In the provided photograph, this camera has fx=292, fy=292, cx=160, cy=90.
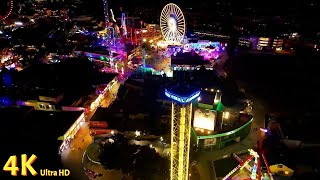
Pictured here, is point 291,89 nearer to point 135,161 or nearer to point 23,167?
point 135,161

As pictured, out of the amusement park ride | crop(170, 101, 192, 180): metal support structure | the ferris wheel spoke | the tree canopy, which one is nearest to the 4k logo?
the tree canopy

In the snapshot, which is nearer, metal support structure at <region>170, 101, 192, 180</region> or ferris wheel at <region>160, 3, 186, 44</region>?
metal support structure at <region>170, 101, 192, 180</region>

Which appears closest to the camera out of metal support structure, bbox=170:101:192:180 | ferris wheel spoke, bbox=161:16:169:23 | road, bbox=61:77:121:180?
metal support structure, bbox=170:101:192:180

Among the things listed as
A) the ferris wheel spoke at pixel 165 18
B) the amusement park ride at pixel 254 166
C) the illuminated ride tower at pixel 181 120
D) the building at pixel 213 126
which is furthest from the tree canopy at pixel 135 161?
the ferris wheel spoke at pixel 165 18

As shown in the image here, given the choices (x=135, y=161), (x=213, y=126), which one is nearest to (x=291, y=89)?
(x=213, y=126)

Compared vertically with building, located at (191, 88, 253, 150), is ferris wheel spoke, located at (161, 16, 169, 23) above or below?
above

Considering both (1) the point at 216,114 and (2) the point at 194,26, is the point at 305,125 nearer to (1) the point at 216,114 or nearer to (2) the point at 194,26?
(1) the point at 216,114

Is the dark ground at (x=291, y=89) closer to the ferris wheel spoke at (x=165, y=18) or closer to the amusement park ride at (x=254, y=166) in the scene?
the amusement park ride at (x=254, y=166)

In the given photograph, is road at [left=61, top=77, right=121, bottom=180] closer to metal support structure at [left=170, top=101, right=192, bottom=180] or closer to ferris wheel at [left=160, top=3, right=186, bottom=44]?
metal support structure at [left=170, top=101, right=192, bottom=180]
